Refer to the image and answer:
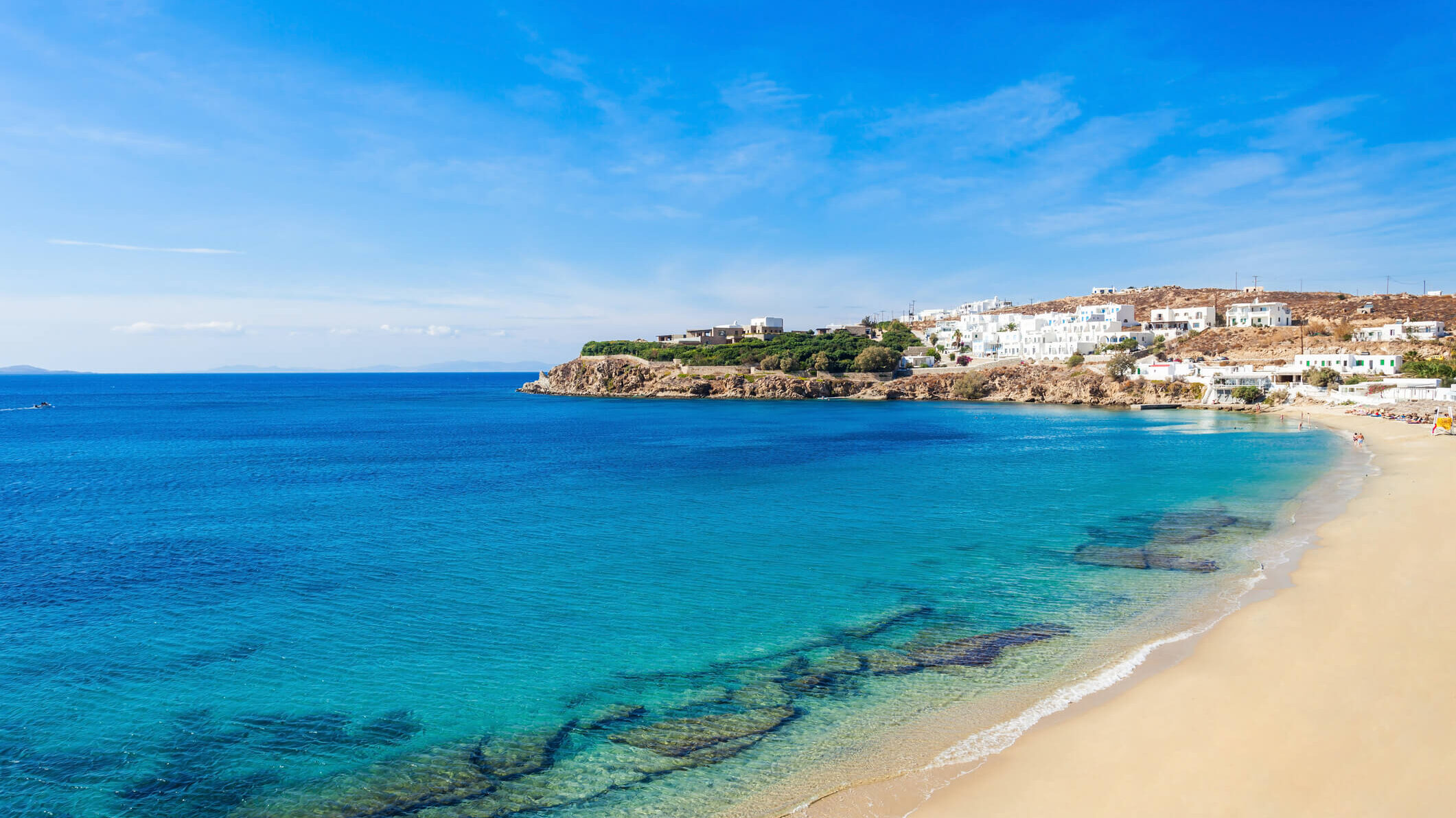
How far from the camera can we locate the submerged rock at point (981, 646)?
15336 mm

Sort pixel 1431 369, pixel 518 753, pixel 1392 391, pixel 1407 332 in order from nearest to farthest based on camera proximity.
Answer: pixel 518 753
pixel 1392 391
pixel 1431 369
pixel 1407 332

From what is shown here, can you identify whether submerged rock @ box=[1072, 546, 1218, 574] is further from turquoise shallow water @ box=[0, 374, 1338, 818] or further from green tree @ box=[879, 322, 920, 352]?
green tree @ box=[879, 322, 920, 352]

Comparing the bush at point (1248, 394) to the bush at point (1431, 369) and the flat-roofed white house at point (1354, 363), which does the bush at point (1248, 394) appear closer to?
the flat-roofed white house at point (1354, 363)

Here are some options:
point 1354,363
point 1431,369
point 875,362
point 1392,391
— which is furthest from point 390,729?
point 875,362

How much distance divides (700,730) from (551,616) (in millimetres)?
7346

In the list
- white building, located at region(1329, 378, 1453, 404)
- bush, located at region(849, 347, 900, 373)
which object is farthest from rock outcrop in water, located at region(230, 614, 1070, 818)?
bush, located at region(849, 347, 900, 373)

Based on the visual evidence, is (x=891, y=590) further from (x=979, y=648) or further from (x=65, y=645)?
(x=65, y=645)

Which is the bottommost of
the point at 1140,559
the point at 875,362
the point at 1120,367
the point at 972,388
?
the point at 1140,559

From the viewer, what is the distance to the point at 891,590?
20594mm

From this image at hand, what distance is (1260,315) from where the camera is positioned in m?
121

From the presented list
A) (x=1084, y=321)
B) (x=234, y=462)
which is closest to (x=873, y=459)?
(x=234, y=462)

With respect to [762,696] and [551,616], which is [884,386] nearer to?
[551,616]

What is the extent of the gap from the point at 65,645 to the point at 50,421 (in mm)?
97837

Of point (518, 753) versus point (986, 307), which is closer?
point (518, 753)
